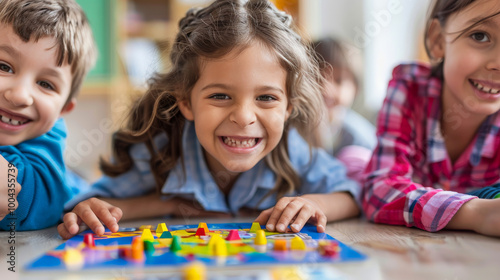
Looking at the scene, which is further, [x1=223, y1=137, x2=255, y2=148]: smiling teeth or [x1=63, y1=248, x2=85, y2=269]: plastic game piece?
[x1=223, y1=137, x2=255, y2=148]: smiling teeth

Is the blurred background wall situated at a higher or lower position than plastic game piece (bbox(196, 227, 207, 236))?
higher

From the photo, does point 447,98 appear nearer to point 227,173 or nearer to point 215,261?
point 227,173

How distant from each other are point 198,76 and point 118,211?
0.30 meters

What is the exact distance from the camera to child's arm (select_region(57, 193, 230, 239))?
80cm

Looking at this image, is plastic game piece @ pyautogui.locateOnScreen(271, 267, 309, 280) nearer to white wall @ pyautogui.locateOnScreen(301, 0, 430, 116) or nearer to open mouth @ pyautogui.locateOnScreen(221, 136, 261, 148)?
open mouth @ pyautogui.locateOnScreen(221, 136, 261, 148)

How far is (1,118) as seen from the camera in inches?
34.8

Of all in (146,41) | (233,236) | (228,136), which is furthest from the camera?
(146,41)

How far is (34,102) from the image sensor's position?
0.88 m

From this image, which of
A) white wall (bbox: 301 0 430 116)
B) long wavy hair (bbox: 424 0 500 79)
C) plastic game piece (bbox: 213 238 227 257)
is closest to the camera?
plastic game piece (bbox: 213 238 227 257)

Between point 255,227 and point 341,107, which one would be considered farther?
point 341,107

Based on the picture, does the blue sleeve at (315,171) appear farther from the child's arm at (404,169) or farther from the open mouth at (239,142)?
the open mouth at (239,142)

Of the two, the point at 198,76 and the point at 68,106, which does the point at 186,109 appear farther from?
the point at 68,106

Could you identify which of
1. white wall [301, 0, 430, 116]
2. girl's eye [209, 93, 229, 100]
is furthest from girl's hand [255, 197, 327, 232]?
white wall [301, 0, 430, 116]

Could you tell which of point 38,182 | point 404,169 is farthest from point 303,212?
point 38,182
